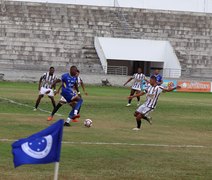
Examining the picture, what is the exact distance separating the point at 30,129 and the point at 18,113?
6104mm

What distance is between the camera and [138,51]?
57.1 meters

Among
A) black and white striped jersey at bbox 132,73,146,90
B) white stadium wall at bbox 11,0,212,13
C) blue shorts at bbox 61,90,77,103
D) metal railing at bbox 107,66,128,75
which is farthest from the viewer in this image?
white stadium wall at bbox 11,0,212,13

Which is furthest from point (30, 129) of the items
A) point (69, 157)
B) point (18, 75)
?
point (18, 75)

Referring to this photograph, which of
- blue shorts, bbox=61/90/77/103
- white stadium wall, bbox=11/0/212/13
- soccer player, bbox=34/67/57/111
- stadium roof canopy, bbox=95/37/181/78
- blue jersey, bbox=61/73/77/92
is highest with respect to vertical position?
white stadium wall, bbox=11/0/212/13

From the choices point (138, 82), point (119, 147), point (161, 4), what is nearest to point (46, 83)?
point (138, 82)

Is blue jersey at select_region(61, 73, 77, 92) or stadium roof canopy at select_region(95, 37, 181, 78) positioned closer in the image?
blue jersey at select_region(61, 73, 77, 92)

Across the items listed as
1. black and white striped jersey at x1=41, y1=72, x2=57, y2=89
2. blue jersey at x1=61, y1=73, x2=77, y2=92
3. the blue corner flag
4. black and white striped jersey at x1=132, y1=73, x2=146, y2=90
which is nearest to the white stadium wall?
black and white striped jersey at x1=132, y1=73, x2=146, y2=90

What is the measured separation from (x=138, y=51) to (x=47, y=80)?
101 feet

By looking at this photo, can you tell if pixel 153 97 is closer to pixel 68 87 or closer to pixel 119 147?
pixel 68 87

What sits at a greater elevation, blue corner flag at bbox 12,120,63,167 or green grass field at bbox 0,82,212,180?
blue corner flag at bbox 12,120,63,167

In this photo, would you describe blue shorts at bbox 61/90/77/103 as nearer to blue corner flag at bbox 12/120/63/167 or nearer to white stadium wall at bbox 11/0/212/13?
blue corner flag at bbox 12/120/63/167

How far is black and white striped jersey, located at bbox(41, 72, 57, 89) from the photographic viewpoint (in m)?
26.8

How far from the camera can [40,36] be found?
2269 inches

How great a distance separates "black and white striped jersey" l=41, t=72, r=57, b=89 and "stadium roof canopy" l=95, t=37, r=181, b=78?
94.5 ft
